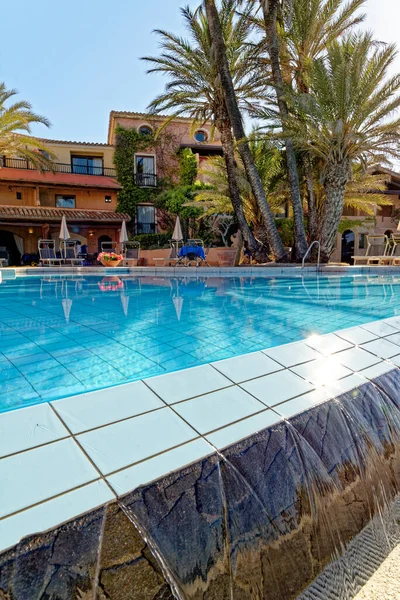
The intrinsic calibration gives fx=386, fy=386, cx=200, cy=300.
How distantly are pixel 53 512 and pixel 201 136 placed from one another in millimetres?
27014

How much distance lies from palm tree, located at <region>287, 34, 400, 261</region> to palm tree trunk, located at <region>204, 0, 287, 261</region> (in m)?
1.71

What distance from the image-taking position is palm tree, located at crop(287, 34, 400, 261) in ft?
37.6

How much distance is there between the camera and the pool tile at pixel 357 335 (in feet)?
10.6

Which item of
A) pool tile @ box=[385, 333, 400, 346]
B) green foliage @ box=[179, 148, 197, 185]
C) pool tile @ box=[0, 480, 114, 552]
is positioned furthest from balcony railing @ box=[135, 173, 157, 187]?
pool tile @ box=[0, 480, 114, 552]

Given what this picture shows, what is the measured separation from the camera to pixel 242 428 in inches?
71.9

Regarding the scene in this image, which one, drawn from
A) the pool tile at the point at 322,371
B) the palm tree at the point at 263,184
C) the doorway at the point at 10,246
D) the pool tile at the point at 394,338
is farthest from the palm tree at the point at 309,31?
the doorway at the point at 10,246

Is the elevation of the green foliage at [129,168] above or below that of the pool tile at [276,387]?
above

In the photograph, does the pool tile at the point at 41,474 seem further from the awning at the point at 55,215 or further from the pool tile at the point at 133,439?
the awning at the point at 55,215

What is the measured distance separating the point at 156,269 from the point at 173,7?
969cm

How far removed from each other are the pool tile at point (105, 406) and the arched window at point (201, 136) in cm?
2593

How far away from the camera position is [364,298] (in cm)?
659

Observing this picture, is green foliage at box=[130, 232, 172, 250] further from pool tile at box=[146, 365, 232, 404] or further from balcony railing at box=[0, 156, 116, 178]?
pool tile at box=[146, 365, 232, 404]

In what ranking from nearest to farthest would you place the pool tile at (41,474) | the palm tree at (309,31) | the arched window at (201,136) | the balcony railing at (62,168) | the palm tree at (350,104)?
1. the pool tile at (41,474)
2. the palm tree at (350,104)
3. the palm tree at (309,31)
4. the balcony railing at (62,168)
5. the arched window at (201,136)

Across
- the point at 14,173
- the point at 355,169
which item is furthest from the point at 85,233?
the point at 355,169
